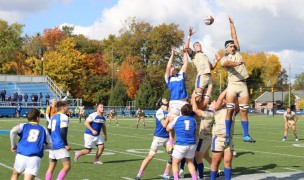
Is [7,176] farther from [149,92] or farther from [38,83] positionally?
[149,92]

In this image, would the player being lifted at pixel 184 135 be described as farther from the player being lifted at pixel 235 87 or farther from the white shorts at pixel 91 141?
the white shorts at pixel 91 141

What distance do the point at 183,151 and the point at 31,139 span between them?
3.16m

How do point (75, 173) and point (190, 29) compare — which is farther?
point (75, 173)

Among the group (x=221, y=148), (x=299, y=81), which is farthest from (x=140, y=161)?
(x=299, y=81)

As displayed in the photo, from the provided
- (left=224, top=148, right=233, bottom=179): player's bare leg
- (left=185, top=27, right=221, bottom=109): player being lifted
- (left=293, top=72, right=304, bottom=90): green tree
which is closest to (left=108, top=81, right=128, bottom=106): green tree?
(left=185, top=27, right=221, bottom=109): player being lifted

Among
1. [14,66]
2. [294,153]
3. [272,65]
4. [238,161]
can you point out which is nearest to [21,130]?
[238,161]

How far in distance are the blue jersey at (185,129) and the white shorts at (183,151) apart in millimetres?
85

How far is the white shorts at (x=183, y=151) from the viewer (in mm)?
10453

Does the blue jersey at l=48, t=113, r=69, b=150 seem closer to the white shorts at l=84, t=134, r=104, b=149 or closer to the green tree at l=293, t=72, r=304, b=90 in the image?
the white shorts at l=84, t=134, r=104, b=149

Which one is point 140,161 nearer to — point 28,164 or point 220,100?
point 220,100

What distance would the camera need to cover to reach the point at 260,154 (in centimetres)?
1819

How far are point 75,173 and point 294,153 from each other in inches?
353

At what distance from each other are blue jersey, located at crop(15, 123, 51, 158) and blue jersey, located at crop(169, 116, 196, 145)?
276cm

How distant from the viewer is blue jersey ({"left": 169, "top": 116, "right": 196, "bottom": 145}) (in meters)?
10.4
